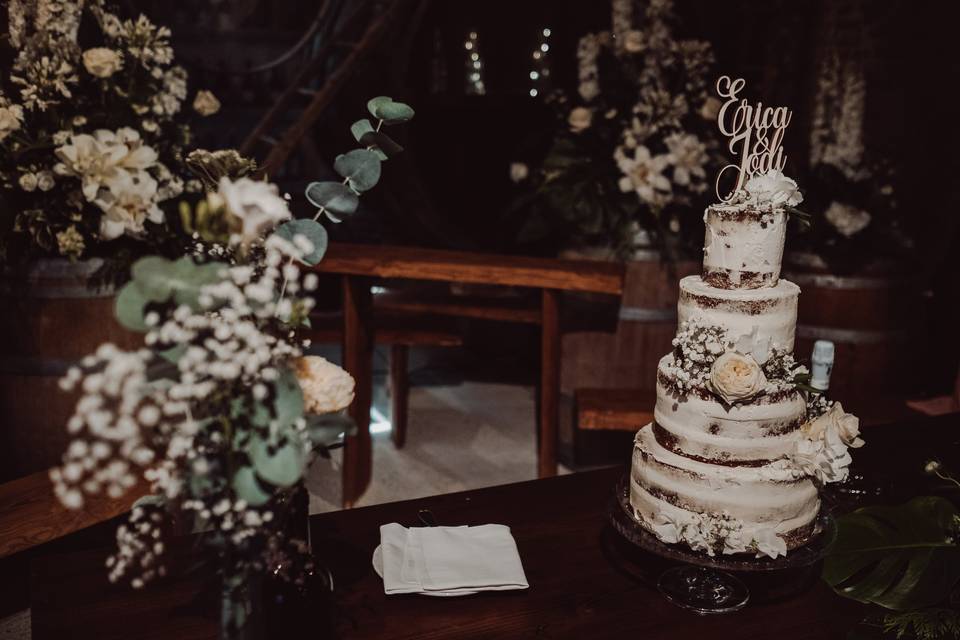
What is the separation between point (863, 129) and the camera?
3994 mm

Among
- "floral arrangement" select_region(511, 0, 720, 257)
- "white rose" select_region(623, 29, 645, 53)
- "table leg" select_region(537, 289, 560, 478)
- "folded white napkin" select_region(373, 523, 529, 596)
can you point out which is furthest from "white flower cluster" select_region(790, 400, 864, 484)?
"white rose" select_region(623, 29, 645, 53)

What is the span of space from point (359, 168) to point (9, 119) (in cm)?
153

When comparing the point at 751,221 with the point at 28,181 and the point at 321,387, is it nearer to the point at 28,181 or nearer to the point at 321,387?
the point at 321,387

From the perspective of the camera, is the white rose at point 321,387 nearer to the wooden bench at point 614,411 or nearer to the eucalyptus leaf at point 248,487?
the eucalyptus leaf at point 248,487

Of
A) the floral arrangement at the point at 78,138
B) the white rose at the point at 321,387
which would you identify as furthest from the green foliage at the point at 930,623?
the floral arrangement at the point at 78,138

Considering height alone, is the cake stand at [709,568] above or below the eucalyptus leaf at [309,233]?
below

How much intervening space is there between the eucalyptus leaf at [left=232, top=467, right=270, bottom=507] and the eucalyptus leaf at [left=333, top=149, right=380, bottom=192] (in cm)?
44

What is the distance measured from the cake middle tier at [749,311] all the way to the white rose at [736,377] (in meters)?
0.09

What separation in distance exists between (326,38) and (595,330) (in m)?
3.91

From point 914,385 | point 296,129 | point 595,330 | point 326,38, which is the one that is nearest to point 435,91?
point 326,38

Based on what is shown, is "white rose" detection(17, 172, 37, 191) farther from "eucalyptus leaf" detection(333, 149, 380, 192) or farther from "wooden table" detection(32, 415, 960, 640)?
"eucalyptus leaf" detection(333, 149, 380, 192)

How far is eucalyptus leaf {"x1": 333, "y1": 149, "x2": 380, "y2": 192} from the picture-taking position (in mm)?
1172

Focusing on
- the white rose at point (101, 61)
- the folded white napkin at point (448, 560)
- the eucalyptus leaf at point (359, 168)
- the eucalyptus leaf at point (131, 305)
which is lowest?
the folded white napkin at point (448, 560)

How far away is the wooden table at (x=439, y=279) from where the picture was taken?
9.71 ft
